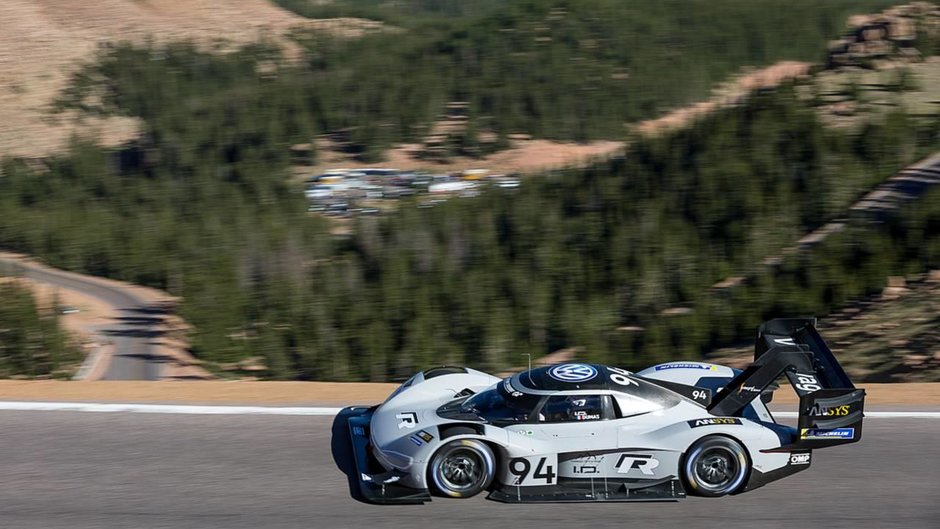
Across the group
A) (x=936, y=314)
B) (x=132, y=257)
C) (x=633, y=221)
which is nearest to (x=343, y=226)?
(x=132, y=257)

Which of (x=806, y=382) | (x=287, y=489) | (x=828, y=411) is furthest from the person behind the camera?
(x=806, y=382)

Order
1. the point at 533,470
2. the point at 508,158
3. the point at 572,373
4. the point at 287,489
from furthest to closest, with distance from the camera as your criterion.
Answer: the point at 508,158 < the point at 287,489 < the point at 572,373 < the point at 533,470

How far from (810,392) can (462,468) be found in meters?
3.17

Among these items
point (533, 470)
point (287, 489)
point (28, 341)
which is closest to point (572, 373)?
point (533, 470)

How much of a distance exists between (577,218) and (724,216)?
20.4ft

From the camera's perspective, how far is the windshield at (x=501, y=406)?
8812mm

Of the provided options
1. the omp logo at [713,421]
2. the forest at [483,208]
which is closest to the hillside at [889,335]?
the forest at [483,208]

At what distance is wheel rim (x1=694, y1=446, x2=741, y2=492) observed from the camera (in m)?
8.70

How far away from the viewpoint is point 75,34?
256 feet

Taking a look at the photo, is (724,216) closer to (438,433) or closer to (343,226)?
(343,226)

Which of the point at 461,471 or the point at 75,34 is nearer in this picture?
the point at 461,471

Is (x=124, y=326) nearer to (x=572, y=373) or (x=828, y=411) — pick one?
(x=572, y=373)

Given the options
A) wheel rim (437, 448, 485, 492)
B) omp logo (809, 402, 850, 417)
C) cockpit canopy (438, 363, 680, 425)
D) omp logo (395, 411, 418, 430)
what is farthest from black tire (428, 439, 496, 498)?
omp logo (809, 402, 850, 417)

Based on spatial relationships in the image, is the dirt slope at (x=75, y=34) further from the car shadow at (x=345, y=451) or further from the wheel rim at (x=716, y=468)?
the wheel rim at (x=716, y=468)
